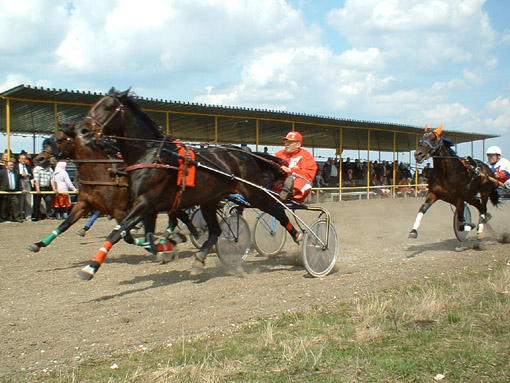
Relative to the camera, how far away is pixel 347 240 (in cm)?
1113

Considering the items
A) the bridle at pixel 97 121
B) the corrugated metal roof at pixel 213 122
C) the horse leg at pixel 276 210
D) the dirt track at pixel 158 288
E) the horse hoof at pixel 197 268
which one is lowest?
the dirt track at pixel 158 288

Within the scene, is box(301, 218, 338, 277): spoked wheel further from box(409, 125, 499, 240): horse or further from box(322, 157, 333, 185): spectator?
box(322, 157, 333, 185): spectator

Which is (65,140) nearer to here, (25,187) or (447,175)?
(447,175)

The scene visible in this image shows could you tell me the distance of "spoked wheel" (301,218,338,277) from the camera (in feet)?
23.8

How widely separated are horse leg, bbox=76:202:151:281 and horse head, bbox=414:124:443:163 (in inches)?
205

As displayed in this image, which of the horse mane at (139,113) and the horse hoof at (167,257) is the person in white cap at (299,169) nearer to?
the horse mane at (139,113)

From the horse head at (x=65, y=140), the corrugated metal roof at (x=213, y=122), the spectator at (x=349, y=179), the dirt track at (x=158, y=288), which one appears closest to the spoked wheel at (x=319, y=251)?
the dirt track at (x=158, y=288)

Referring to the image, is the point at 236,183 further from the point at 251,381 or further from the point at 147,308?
the point at 251,381

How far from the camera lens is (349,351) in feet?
13.3

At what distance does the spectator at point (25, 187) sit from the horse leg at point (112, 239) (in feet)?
31.6

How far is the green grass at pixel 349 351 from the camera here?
11.8 feet

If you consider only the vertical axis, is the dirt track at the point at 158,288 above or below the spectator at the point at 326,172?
below

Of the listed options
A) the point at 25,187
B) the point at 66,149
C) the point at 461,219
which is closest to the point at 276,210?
the point at 66,149

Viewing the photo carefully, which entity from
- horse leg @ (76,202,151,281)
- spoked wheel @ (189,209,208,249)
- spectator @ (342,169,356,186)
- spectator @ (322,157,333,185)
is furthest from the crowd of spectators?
spectator @ (342,169,356,186)
